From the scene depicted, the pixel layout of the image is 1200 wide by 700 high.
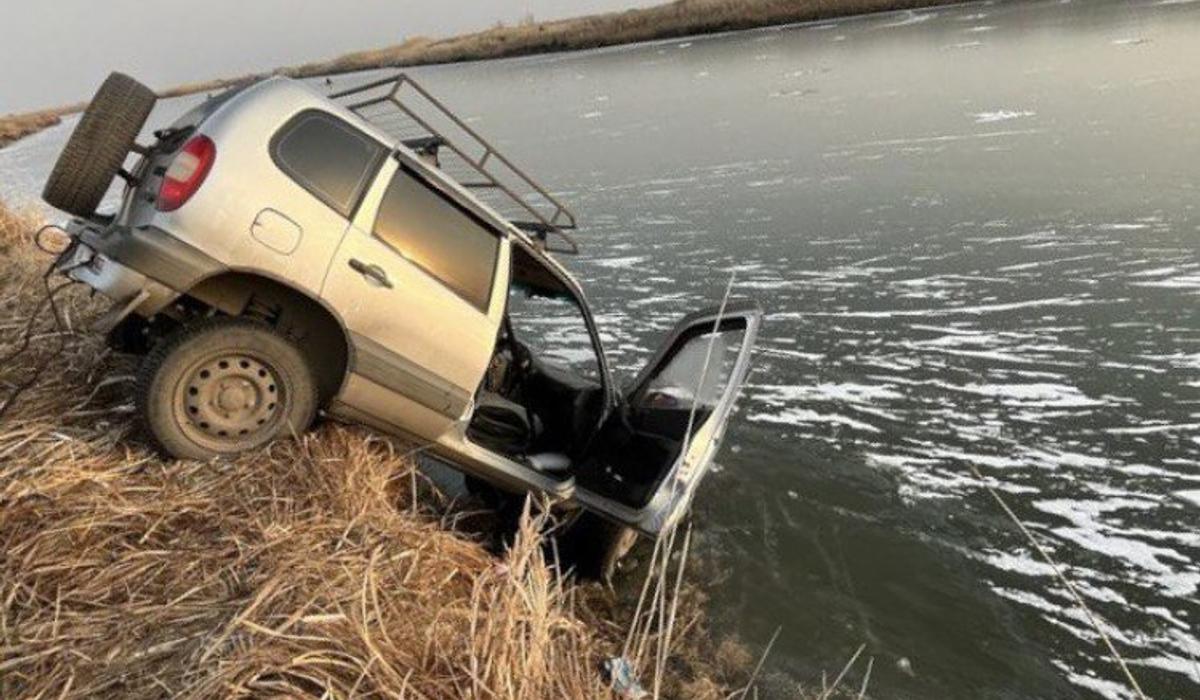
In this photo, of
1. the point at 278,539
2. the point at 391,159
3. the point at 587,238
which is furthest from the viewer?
the point at 587,238

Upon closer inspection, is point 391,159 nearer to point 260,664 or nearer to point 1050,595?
point 260,664

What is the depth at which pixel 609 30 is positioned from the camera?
51.9 m

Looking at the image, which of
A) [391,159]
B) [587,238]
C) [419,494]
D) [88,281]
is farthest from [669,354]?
[587,238]

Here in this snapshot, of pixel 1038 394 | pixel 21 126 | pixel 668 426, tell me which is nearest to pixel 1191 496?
pixel 1038 394

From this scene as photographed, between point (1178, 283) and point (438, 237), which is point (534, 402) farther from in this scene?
point (1178, 283)

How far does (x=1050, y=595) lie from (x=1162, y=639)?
0.59 meters

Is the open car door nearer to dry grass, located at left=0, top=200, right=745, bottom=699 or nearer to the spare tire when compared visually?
dry grass, located at left=0, top=200, right=745, bottom=699

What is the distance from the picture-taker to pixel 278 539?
3699 millimetres

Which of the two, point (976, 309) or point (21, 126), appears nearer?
point (976, 309)

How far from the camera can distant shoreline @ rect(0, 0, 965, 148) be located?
41875 mm

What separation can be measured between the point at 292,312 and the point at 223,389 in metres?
0.50

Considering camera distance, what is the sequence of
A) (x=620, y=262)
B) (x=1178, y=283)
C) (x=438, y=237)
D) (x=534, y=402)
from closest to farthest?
(x=438, y=237) < (x=534, y=402) < (x=1178, y=283) < (x=620, y=262)

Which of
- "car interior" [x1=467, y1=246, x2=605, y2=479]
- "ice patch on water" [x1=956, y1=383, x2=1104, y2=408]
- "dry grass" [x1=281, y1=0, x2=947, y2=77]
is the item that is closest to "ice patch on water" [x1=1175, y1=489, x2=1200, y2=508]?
"ice patch on water" [x1=956, y1=383, x2=1104, y2=408]

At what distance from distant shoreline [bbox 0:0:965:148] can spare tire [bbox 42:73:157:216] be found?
3477 cm
